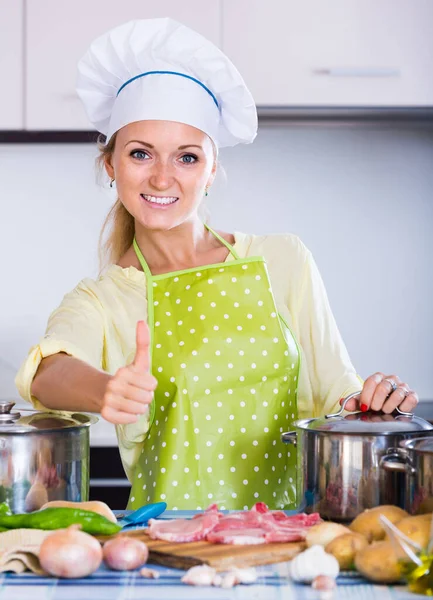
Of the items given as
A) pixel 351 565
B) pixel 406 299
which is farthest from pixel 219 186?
pixel 351 565

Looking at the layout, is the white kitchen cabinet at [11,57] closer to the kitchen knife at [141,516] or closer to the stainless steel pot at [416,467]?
the kitchen knife at [141,516]

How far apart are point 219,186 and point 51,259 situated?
532 millimetres

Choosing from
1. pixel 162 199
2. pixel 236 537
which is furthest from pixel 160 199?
pixel 236 537

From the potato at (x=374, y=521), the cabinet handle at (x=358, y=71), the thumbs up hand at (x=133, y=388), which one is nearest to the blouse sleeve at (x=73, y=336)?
the thumbs up hand at (x=133, y=388)

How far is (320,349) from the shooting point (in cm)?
168

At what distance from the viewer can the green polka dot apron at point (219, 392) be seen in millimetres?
1559

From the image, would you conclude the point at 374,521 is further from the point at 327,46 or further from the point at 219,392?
the point at 327,46

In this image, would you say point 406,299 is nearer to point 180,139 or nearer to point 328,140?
point 328,140

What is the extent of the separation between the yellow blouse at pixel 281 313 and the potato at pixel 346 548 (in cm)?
63

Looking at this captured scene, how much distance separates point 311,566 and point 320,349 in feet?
2.47

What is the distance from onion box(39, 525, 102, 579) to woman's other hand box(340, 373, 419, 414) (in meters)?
0.55

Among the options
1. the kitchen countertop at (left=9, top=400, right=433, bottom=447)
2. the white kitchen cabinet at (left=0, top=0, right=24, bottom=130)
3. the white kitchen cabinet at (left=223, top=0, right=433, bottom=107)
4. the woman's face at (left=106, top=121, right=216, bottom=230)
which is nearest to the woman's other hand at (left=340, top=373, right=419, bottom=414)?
the woman's face at (left=106, top=121, right=216, bottom=230)

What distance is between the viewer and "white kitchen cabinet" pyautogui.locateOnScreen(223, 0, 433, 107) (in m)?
2.46

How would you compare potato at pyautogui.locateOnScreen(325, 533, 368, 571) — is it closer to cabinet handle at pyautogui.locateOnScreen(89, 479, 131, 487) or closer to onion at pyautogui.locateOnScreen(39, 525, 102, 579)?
onion at pyautogui.locateOnScreen(39, 525, 102, 579)
